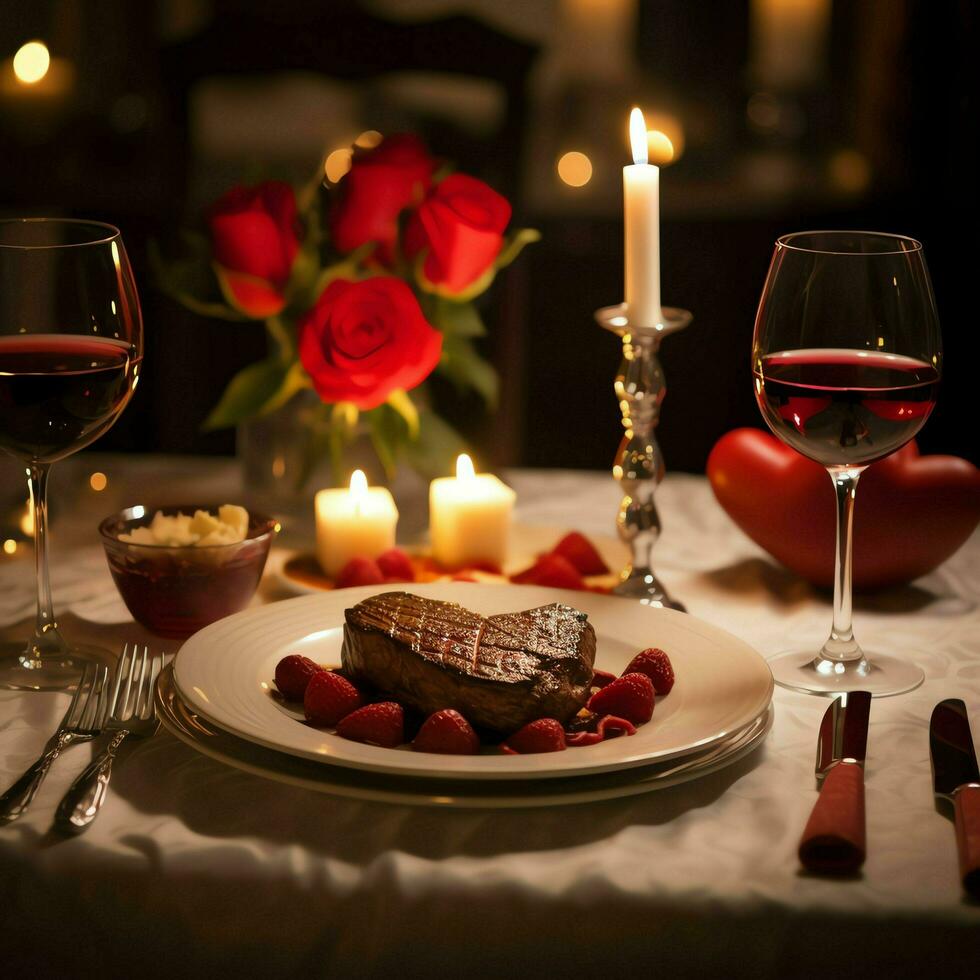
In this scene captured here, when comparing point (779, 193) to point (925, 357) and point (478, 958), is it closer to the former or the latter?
point (925, 357)

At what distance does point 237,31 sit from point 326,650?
1409mm

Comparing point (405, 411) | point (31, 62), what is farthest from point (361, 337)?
point (31, 62)

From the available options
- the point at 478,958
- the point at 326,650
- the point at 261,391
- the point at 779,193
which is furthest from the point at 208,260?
the point at 779,193

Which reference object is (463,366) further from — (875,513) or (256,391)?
(875,513)

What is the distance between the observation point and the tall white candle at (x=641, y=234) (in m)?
1.24

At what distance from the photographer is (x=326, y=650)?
3.60 ft

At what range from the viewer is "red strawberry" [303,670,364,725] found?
36.6 inches

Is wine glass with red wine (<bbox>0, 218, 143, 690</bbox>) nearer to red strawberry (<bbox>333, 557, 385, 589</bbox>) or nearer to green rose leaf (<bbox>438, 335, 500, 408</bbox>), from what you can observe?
red strawberry (<bbox>333, 557, 385, 589</bbox>)

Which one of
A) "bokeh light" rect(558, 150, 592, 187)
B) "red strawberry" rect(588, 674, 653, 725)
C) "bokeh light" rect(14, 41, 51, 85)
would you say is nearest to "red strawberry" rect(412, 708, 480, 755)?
"red strawberry" rect(588, 674, 653, 725)

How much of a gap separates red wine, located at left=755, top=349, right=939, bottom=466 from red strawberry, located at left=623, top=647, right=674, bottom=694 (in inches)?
9.4

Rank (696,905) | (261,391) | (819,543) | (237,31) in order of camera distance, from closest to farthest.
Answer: (696,905) < (819,543) < (261,391) < (237,31)

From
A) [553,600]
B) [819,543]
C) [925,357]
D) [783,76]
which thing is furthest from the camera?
[783,76]

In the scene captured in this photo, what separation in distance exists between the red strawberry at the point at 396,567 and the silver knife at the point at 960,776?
58cm

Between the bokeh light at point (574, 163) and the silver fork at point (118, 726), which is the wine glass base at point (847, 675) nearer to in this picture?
the silver fork at point (118, 726)
